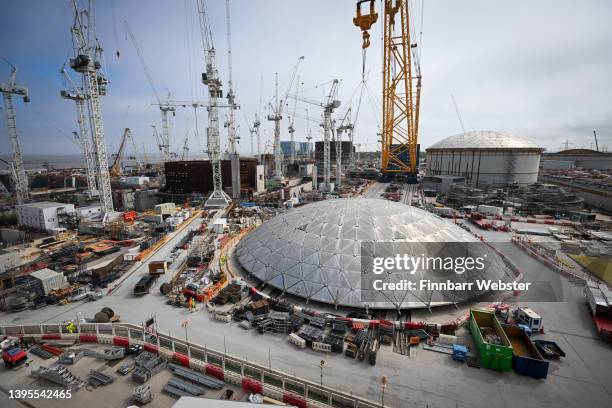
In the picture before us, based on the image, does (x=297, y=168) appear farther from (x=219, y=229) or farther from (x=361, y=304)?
(x=361, y=304)

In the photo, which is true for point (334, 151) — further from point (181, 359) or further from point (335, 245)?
point (181, 359)

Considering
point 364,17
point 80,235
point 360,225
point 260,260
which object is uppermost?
point 364,17

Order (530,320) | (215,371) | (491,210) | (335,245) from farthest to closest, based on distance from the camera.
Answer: (491,210)
(335,245)
(530,320)
(215,371)

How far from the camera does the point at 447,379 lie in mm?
15484

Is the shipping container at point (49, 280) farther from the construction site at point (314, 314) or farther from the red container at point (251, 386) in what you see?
the red container at point (251, 386)

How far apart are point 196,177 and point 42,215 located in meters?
41.1

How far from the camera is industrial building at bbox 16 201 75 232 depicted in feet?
156

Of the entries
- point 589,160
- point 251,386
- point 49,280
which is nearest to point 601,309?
point 251,386

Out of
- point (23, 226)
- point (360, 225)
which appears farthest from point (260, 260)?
point (23, 226)

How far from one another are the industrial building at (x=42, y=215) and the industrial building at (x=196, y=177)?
3643 centimetres

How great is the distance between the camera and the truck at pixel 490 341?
15961 millimetres

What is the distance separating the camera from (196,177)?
3359 inches

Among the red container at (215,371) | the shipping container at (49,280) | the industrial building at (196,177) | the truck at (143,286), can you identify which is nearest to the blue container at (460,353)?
the red container at (215,371)

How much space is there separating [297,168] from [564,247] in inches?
4844
